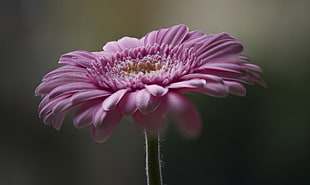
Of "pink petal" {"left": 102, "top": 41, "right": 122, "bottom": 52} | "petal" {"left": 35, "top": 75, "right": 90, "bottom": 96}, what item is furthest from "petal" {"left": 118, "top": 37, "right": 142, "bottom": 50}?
"petal" {"left": 35, "top": 75, "right": 90, "bottom": 96}

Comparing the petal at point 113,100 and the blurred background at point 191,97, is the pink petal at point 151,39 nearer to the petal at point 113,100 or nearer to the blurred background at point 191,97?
the petal at point 113,100

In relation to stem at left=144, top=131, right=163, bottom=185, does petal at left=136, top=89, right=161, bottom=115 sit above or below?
above

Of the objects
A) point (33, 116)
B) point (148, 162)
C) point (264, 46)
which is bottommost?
point (33, 116)

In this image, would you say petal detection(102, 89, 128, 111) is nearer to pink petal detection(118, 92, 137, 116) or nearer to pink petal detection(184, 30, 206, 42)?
pink petal detection(118, 92, 137, 116)

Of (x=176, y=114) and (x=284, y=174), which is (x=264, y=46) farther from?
(x=176, y=114)

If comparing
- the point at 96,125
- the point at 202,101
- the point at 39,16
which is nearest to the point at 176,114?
the point at 96,125

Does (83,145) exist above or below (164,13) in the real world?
below

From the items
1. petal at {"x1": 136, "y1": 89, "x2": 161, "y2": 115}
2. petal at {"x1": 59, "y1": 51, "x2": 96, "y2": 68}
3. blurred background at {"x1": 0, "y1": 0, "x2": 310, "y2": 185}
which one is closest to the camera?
petal at {"x1": 136, "y1": 89, "x2": 161, "y2": 115}
